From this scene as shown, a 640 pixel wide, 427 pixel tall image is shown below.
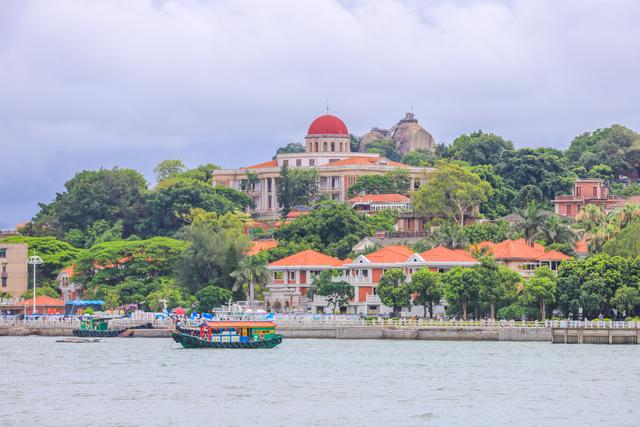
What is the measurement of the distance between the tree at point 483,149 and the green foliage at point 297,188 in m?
16.1

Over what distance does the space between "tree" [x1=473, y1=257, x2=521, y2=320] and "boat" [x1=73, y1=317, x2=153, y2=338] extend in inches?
958

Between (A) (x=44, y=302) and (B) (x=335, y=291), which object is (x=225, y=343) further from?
(A) (x=44, y=302)

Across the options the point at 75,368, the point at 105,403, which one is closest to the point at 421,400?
the point at 105,403

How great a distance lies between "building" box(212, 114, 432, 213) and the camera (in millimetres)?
170875

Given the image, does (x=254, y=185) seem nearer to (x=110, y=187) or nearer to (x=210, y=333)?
(x=110, y=187)

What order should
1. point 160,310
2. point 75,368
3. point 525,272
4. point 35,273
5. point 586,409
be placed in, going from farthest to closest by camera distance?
point 35,273
point 160,310
point 525,272
point 75,368
point 586,409

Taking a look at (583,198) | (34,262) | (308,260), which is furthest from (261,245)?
(583,198)

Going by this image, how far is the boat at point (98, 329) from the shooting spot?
11300cm

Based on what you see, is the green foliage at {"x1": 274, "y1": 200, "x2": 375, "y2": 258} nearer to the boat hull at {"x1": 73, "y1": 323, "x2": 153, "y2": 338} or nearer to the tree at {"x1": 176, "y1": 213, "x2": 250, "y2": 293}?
the tree at {"x1": 176, "y1": 213, "x2": 250, "y2": 293}

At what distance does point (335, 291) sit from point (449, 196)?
31.8m

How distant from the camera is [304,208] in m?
163

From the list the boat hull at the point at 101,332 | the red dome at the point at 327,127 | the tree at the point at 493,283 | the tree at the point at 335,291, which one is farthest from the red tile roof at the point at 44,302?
the red dome at the point at 327,127

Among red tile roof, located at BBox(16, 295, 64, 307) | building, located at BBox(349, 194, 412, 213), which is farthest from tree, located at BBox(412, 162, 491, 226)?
red tile roof, located at BBox(16, 295, 64, 307)

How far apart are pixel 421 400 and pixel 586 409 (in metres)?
7.03
